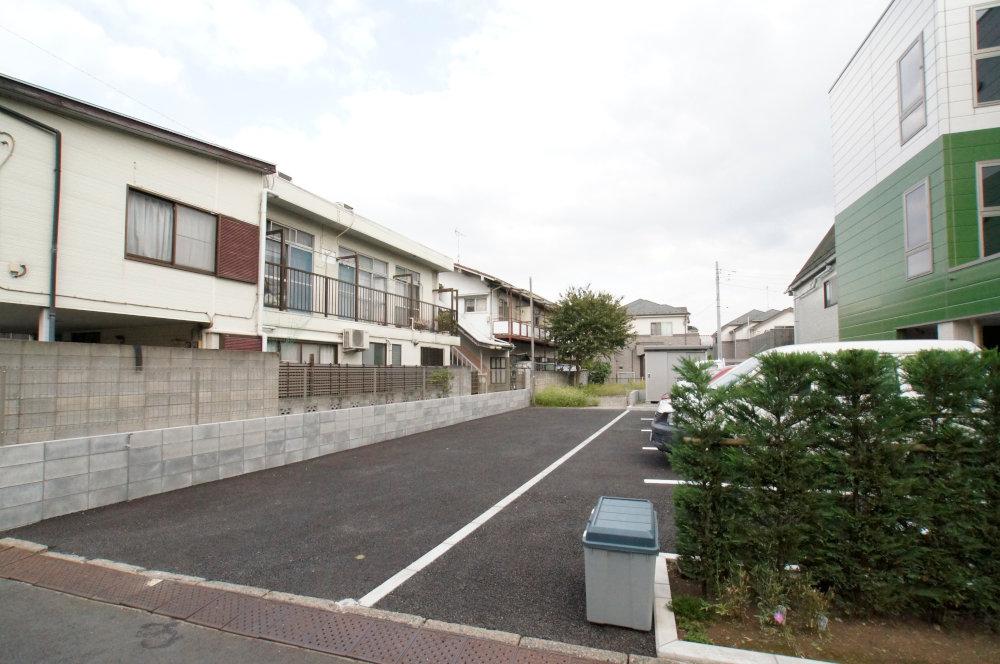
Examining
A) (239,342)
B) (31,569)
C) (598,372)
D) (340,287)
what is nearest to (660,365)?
(598,372)

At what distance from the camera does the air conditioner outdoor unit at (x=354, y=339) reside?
11.9 metres

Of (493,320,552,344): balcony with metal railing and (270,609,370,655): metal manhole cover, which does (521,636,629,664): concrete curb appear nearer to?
(270,609,370,655): metal manhole cover

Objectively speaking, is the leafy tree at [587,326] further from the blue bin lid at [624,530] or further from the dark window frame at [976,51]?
the blue bin lid at [624,530]

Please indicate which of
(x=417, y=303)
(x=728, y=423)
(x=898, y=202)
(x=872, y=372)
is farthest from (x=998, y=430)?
(x=417, y=303)

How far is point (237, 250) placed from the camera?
9.28 m

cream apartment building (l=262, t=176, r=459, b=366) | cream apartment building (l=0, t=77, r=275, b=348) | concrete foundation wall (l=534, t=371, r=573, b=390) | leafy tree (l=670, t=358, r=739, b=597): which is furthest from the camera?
concrete foundation wall (l=534, t=371, r=573, b=390)

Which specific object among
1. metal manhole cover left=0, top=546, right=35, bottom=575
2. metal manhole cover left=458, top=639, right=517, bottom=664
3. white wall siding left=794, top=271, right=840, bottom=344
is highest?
white wall siding left=794, top=271, right=840, bottom=344

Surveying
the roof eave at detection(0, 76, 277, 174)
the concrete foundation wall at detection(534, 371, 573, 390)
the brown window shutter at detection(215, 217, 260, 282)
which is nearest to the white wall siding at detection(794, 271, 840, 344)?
the concrete foundation wall at detection(534, 371, 573, 390)

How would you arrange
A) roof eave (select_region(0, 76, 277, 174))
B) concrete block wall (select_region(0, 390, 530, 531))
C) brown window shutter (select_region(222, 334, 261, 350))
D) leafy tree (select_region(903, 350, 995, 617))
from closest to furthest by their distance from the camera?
leafy tree (select_region(903, 350, 995, 617)), concrete block wall (select_region(0, 390, 530, 531)), roof eave (select_region(0, 76, 277, 174)), brown window shutter (select_region(222, 334, 261, 350))

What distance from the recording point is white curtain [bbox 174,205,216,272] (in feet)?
27.8

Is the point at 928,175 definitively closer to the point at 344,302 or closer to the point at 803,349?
the point at 803,349

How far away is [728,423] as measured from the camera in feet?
10.7

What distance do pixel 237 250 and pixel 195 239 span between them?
74cm

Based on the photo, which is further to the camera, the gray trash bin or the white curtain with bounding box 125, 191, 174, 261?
the white curtain with bounding box 125, 191, 174, 261
